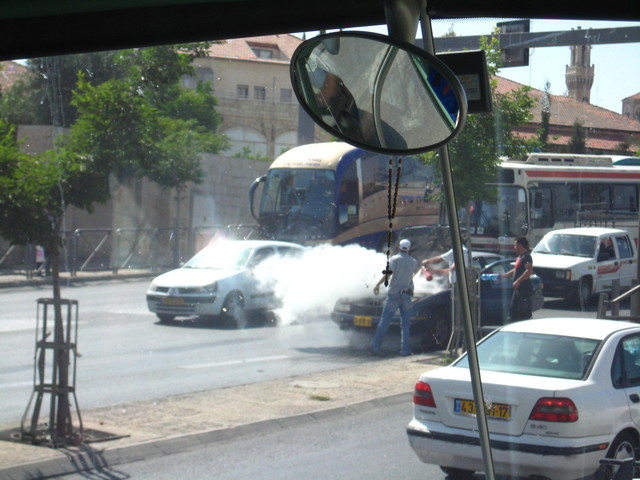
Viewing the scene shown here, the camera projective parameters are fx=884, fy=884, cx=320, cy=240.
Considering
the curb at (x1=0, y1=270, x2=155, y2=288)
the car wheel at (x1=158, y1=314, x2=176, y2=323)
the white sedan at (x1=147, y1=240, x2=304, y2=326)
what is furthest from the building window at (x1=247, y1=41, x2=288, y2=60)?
the car wheel at (x1=158, y1=314, x2=176, y2=323)

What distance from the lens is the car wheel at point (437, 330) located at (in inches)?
139

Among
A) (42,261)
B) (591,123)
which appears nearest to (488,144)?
(591,123)

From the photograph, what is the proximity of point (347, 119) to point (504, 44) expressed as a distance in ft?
2.65

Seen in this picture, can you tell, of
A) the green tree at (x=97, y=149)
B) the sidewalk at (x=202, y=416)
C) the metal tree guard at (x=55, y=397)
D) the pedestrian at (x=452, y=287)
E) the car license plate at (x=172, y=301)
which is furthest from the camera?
the metal tree guard at (x=55, y=397)

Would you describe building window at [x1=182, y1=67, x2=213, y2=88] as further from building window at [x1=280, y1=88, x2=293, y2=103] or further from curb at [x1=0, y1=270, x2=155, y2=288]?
curb at [x1=0, y1=270, x2=155, y2=288]

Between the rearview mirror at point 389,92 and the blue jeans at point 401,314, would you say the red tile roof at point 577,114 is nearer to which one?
the rearview mirror at point 389,92

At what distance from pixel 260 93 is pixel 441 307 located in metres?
1.59

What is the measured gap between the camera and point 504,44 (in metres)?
2.66

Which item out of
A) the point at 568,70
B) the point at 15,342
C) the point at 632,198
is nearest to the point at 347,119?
the point at 568,70

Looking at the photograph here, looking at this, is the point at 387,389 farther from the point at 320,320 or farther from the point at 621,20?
the point at 621,20

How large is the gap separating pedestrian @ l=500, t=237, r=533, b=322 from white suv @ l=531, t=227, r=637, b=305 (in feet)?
0.10

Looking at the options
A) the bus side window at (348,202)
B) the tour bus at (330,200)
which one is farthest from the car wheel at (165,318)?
the bus side window at (348,202)

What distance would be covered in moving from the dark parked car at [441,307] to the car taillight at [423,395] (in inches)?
7.2

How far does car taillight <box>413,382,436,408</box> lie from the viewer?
3.63 meters
